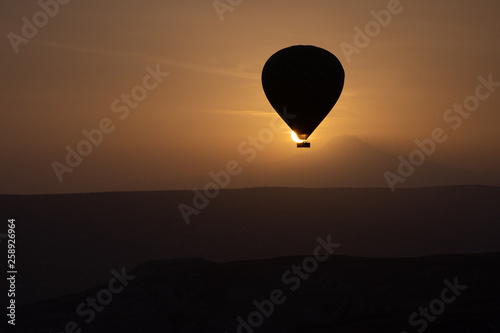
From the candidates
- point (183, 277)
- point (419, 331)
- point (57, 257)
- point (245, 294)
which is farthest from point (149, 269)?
point (57, 257)

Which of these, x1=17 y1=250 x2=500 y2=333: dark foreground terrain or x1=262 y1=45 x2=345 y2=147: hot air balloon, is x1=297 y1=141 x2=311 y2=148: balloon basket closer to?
x1=262 y1=45 x2=345 y2=147: hot air balloon

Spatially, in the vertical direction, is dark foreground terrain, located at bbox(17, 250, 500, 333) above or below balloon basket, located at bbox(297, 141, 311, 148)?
above

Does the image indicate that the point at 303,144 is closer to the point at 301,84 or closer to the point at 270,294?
the point at 301,84

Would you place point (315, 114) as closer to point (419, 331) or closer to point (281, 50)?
point (281, 50)

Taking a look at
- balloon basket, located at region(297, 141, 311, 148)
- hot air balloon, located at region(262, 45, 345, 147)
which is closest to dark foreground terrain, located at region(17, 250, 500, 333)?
hot air balloon, located at region(262, 45, 345, 147)

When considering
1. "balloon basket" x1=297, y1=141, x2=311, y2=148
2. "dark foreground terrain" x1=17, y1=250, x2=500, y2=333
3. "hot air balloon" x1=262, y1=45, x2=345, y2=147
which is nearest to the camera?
"balloon basket" x1=297, y1=141, x2=311, y2=148
